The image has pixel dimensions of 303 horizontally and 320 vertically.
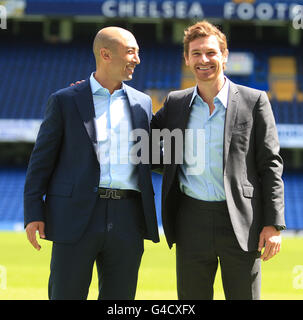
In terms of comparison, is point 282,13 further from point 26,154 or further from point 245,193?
point 245,193

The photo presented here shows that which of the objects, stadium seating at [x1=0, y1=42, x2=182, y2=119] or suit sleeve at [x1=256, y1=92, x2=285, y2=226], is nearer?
suit sleeve at [x1=256, y1=92, x2=285, y2=226]

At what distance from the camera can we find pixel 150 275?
7.76 m

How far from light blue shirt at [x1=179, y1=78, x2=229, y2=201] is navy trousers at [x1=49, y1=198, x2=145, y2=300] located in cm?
40

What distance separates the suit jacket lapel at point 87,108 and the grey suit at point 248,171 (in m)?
0.52

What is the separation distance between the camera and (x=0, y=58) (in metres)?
20.1

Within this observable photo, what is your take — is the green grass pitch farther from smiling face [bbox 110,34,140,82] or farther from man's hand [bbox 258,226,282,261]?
smiling face [bbox 110,34,140,82]

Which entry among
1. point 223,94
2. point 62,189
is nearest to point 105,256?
point 62,189

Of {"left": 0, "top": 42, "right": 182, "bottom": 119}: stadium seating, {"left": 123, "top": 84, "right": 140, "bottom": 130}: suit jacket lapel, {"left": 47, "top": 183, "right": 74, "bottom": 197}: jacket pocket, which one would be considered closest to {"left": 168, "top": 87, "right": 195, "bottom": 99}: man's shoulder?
{"left": 123, "top": 84, "right": 140, "bottom": 130}: suit jacket lapel

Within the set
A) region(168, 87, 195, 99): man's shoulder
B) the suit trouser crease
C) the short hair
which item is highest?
the short hair

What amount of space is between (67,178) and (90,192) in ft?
0.53

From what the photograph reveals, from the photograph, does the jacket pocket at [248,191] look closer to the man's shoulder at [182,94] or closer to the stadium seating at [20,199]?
the man's shoulder at [182,94]

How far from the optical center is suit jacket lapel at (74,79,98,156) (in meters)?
3.24
